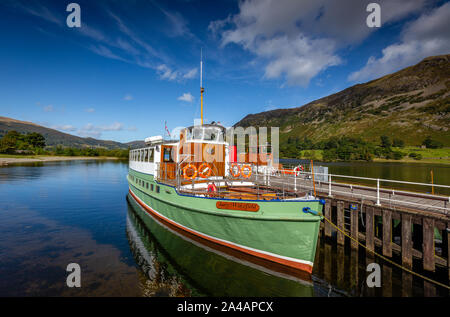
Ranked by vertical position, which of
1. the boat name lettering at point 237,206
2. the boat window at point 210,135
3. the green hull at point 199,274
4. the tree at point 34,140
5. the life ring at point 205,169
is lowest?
the green hull at point 199,274

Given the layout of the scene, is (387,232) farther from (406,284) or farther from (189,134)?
(189,134)

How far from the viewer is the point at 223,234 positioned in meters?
9.46

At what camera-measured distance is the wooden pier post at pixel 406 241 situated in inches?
330

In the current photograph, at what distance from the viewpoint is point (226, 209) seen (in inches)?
345

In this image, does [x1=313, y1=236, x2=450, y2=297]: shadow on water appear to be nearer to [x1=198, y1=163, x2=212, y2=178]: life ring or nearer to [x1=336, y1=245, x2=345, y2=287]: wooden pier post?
A: [x1=336, y1=245, x2=345, y2=287]: wooden pier post

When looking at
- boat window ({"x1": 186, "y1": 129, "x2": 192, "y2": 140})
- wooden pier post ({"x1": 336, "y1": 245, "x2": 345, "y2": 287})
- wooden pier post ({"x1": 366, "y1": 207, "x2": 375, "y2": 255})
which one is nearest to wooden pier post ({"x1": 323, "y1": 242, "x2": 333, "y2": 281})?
wooden pier post ({"x1": 336, "y1": 245, "x2": 345, "y2": 287})

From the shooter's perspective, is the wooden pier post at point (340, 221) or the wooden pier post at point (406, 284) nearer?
the wooden pier post at point (406, 284)

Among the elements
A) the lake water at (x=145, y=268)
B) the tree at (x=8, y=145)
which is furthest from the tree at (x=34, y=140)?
the lake water at (x=145, y=268)

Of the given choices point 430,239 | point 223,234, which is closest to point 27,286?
point 223,234

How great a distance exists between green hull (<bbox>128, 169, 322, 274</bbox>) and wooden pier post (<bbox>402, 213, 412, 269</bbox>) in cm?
385

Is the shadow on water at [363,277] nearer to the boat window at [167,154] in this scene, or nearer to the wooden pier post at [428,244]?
the wooden pier post at [428,244]

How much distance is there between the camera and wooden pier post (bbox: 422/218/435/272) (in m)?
7.80
